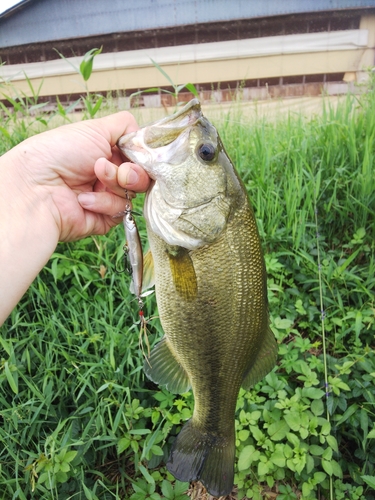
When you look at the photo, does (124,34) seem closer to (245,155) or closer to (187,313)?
(245,155)

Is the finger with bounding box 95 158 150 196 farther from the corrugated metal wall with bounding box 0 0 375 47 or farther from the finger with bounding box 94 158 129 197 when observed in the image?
the corrugated metal wall with bounding box 0 0 375 47

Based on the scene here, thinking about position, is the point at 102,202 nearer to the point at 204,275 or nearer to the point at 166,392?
the point at 204,275

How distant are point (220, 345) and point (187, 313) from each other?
15cm

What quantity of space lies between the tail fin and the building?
3.61 meters

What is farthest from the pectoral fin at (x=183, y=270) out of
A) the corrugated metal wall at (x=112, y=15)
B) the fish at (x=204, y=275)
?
the corrugated metal wall at (x=112, y=15)

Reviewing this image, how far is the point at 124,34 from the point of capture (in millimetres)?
4059

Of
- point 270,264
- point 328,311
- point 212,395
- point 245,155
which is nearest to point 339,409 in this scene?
point 328,311

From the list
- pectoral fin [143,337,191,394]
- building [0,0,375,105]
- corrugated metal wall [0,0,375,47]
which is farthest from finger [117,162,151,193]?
corrugated metal wall [0,0,375,47]

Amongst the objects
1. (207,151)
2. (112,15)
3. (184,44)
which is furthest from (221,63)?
(207,151)

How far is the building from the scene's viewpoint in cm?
382

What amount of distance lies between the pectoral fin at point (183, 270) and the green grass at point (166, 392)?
354 mm

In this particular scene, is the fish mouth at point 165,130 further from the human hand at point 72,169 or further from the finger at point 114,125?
the finger at point 114,125

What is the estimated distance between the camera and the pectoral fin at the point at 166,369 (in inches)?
42.2

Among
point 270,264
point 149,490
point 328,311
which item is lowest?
point 149,490
